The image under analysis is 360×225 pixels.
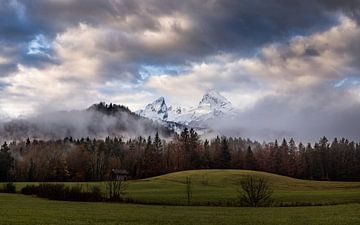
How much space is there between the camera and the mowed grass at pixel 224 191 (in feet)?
284

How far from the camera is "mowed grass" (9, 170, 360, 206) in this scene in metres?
86.5

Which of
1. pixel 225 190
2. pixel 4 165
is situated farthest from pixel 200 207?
pixel 4 165

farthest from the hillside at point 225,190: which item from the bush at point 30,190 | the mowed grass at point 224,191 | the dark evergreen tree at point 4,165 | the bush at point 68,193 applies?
the dark evergreen tree at point 4,165

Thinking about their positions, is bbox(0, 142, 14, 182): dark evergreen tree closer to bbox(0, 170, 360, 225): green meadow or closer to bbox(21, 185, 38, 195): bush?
bbox(21, 185, 38, 195): bush

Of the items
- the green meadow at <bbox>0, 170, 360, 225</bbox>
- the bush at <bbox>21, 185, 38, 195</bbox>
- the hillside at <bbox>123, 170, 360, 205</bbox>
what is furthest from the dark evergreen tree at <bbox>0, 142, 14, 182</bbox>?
the green meadow at <bbox>0, 170, 360, 225</bbox>

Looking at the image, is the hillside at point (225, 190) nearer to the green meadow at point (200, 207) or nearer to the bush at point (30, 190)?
the green meadow at point (200, 207)

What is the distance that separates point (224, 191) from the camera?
10881 cm

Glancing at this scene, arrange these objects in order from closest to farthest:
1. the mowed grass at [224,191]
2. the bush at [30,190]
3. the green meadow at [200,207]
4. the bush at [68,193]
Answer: the green meadow at [200,207] < the mowed grass at [224,191] < the bush at [68,193] < the bush at [30,190]

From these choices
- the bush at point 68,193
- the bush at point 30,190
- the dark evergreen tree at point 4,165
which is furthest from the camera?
the dark evergreen tree at point 4,165

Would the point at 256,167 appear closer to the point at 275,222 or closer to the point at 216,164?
the point at 216,164

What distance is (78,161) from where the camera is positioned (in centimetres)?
19812

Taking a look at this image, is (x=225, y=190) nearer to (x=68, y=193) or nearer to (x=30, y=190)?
(x=68, y=193)

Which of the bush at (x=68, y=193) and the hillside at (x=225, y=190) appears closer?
the hillside at (x=225, y=190)

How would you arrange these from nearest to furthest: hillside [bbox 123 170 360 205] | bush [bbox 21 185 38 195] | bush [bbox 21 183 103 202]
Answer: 1. hillside [bbox 123 170 360 205]
2. bush [bbox 21 183 103 202]
3. bush [bbox 21 185 38 195]
